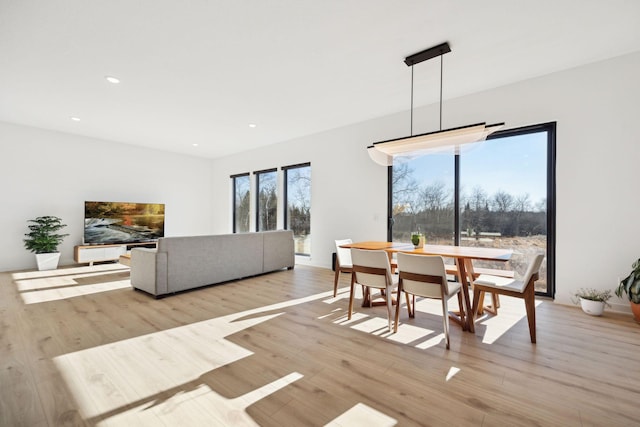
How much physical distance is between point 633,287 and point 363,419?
3235mm

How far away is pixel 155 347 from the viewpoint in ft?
7.49

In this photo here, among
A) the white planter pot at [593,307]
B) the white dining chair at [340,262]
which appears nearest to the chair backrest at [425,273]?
the white dining chair at [340,262]

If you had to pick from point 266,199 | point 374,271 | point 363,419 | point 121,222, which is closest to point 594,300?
point 374,271

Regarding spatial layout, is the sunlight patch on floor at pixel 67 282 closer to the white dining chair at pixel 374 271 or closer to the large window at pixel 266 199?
the large window at pixel 266 199

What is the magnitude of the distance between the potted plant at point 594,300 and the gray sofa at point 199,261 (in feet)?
14.5

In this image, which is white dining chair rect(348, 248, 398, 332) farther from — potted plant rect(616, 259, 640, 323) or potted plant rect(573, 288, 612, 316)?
potted plant rect(616, 259, 640, 323)

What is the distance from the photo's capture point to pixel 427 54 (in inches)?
117

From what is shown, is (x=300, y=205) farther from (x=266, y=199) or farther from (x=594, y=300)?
(x=594, y=300)

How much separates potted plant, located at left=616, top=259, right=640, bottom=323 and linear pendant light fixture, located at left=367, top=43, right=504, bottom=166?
2.05m

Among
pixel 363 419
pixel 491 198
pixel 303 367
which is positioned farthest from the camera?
pixel 491 198

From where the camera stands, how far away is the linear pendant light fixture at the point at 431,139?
8.41 feet

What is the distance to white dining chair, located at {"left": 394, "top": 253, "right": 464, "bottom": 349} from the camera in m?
2.32

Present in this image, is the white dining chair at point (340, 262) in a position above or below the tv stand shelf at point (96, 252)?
above

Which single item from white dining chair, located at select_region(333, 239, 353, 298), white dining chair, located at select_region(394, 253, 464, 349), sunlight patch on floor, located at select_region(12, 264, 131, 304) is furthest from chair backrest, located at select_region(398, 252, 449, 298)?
sunlight patch on floor, located at select_region(12, 264, 131, 304)
